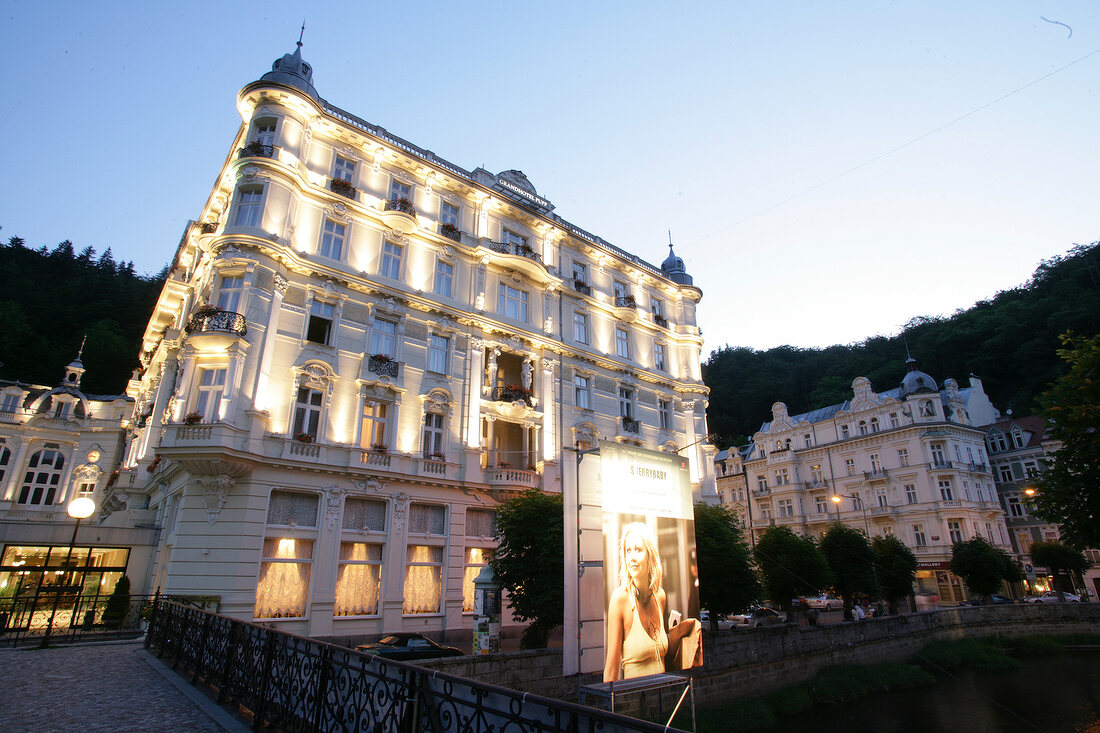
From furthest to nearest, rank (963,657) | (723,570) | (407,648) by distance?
(963,657) → (723,570) → (407,648)

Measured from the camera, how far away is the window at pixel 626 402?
1353 inches

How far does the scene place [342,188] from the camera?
85.4 feet

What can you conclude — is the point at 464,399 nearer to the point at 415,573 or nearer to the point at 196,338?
the point at 415,573

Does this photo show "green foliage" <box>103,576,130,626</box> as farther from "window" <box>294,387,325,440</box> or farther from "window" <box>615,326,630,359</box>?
"window" <box>615,326,630,359</box>

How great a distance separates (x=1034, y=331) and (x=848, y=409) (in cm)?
3035

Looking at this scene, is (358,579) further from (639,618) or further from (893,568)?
(893,568)

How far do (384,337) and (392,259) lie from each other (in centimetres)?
407

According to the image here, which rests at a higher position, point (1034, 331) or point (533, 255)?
point (1034, 331)

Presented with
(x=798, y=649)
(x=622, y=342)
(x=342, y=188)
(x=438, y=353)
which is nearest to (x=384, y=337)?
(x=438, y=353)

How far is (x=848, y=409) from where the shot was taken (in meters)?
56.9

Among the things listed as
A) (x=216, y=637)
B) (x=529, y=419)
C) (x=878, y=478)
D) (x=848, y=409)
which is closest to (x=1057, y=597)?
(x=878, y=478)

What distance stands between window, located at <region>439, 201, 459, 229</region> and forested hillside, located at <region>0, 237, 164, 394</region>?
174ft

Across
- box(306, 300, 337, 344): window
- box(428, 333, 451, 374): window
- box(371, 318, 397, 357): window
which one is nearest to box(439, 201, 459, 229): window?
box(428, 333, 451, 374): window

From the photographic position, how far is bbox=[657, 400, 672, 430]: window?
36438 millimetres
